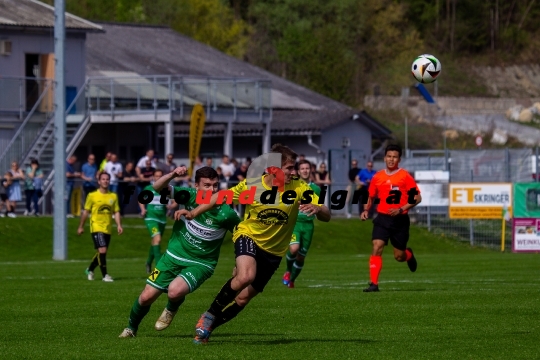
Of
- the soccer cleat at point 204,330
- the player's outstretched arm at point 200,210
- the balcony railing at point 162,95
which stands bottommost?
the soccer cleat at point 204,330

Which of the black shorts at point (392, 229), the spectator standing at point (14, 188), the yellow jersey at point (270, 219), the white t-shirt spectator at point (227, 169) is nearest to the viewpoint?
the yellow jersey at point (270, 219)

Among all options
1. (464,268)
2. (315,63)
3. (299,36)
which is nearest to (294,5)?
(299,36)

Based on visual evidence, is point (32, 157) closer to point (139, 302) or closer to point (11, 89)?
point (11, 89)

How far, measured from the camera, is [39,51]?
1613 inches

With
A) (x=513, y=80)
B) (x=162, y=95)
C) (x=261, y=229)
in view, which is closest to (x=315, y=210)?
(x=261, y=229)

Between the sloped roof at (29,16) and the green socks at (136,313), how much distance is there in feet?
95.9

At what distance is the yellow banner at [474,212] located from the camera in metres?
33.7

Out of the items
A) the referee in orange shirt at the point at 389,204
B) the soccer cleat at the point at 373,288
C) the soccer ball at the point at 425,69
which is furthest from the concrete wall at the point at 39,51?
the soccer ball at the point at 425,69

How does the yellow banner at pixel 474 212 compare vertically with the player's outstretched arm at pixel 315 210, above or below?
below

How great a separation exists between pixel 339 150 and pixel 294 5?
38851 millimetres

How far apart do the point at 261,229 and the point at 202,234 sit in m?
0.67

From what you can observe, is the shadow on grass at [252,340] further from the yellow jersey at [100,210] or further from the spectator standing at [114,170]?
the spectator standing at [114,170]

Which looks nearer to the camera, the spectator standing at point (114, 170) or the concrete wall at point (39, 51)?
the spectator standing at point (114, 170)

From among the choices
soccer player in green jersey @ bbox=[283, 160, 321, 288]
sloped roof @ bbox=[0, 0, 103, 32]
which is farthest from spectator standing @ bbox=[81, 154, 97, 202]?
soccer player in green jersey @ bbox=[283, 160, 321, 288]
